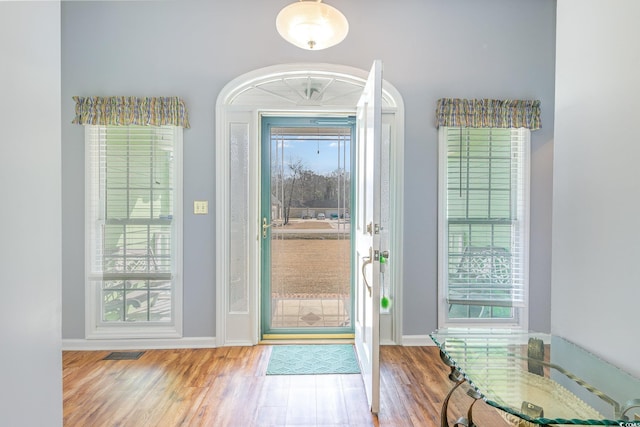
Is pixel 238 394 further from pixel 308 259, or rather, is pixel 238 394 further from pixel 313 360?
pixel 308 259

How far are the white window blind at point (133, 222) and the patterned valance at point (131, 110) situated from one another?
87mm

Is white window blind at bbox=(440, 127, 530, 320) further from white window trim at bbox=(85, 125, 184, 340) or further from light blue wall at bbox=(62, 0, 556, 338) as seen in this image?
white window trim at bbox=(85, 125, 184, 340)

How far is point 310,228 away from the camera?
340 centimetres

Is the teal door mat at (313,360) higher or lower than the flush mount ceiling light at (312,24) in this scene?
lower

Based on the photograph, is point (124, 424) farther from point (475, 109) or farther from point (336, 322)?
point (475, 109)

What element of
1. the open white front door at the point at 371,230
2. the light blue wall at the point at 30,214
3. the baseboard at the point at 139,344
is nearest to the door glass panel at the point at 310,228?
the baseboard at the point at 139,344

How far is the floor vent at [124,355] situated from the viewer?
9.36 feet

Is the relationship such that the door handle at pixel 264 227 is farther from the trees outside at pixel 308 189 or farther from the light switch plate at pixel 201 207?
the light switch plate at pixel 201 207

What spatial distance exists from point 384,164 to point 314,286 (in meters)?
1.35

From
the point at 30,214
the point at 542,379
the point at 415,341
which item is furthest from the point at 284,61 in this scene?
the point at 542,379

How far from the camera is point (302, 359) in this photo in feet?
9.27

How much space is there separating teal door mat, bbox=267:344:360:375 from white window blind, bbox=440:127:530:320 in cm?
101

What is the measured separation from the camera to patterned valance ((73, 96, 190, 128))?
115 inches

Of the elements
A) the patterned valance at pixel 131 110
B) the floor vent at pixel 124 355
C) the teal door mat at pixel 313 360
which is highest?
the patterned valance at pixel 131 110
